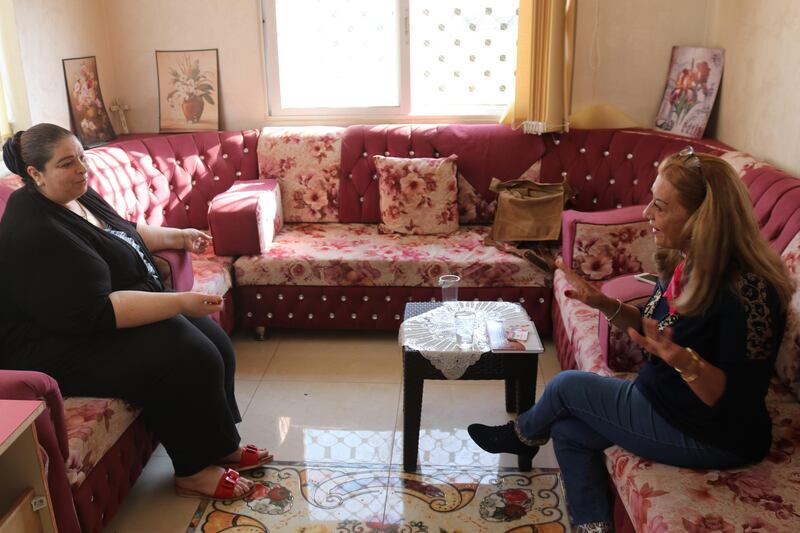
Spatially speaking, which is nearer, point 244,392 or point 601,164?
point 244,392

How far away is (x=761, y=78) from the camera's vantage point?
9.86 feet

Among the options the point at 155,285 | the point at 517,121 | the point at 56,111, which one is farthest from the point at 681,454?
the point at 56,111

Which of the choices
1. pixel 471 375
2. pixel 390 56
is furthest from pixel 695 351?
pixel 390 56

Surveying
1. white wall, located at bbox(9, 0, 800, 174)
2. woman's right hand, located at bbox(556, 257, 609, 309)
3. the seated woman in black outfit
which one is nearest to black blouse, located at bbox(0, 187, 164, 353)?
the seated woman in black outfit

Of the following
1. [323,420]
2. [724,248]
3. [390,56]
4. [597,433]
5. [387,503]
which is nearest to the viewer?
[724,248]

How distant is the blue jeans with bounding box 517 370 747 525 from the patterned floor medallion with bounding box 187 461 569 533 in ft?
0.92

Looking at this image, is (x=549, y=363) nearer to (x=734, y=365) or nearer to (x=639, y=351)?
(x=639, y=351)

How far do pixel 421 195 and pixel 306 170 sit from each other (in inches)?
24.9

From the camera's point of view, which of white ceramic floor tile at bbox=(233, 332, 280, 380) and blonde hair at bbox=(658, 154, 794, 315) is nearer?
blonde hair at bbox=(658, 154, 794, 315)

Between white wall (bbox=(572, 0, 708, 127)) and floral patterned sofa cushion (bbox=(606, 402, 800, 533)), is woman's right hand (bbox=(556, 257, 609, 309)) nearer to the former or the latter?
floral patterned sofa cushion (bbox=(606, 402, 800, 533))

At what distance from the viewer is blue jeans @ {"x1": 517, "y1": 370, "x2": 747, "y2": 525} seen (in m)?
1.80

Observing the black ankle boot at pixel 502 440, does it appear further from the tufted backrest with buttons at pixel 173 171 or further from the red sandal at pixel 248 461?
the tufted backrest with buttons at pixel 173 171

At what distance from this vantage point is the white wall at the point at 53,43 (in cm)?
333

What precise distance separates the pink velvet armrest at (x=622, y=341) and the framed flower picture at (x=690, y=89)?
151 centimetres
